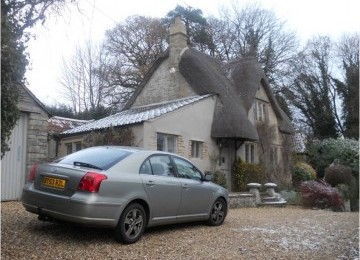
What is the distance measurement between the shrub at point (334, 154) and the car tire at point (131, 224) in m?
19.8

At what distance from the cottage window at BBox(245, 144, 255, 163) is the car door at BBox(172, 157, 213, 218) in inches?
537

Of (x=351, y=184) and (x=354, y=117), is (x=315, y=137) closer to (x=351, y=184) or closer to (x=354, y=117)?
(x=354, y=117)

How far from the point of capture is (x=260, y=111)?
2483 centimetres

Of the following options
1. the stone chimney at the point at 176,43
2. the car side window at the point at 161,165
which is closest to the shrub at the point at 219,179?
the stone chimney at the point at 176,43

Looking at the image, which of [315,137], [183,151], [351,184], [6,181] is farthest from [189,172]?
[315,137]

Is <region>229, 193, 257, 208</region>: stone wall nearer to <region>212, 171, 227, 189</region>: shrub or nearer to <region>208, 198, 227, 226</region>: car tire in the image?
<region>212, 171, 227, 189</region>: shrub

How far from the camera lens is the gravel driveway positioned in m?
5.97

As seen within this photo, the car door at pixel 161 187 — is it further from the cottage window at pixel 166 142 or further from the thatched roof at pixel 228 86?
the thatched roof at pixel 228 86

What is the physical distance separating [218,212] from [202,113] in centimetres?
973

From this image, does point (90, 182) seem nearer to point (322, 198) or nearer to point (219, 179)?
point (219, 179)

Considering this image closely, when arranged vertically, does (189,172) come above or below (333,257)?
above

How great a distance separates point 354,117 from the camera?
1591 inches

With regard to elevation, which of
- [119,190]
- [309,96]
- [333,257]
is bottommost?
[333,257]

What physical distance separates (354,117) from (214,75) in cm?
2436
